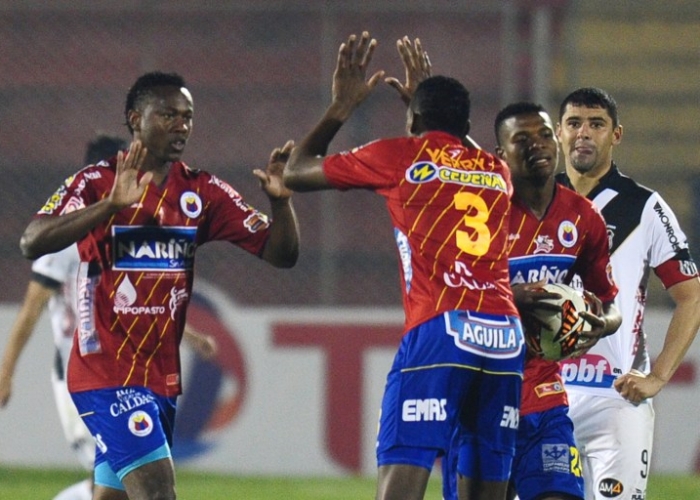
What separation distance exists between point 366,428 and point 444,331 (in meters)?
5.74

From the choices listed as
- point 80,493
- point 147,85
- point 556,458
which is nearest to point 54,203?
point 147,85

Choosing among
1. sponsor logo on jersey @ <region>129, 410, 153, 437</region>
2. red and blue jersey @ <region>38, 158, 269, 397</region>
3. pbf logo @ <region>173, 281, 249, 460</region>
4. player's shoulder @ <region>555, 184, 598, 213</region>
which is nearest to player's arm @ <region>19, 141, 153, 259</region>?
red and blue jersey @ <region>38, 158, 269, 397</region>

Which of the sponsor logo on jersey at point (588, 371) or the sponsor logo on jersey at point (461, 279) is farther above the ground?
the sponsor logo on jersey at point (461, 279)

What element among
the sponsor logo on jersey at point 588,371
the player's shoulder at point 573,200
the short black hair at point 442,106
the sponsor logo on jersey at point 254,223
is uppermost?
the short black hair at point 442,106

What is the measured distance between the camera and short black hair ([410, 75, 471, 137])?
16.9 ft

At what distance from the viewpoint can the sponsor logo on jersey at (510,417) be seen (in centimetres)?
509

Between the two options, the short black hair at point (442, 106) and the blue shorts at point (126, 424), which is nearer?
the short black hair at point (442, 106)

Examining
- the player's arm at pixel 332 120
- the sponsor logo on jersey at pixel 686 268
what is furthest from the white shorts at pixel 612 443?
the player's arm at pixel 332 120

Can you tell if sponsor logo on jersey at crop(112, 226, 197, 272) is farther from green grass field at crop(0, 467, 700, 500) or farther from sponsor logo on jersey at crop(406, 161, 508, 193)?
green grass field at crop(0, 467, 700, 500)

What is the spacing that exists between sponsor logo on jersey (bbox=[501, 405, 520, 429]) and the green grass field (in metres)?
4.45

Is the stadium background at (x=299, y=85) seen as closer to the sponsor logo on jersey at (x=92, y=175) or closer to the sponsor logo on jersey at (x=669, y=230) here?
the sponsor logo on jersey at (x=669, y=230)

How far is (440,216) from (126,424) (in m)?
1.49

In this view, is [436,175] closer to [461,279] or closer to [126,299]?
[461,279]

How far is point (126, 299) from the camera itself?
553 cm
